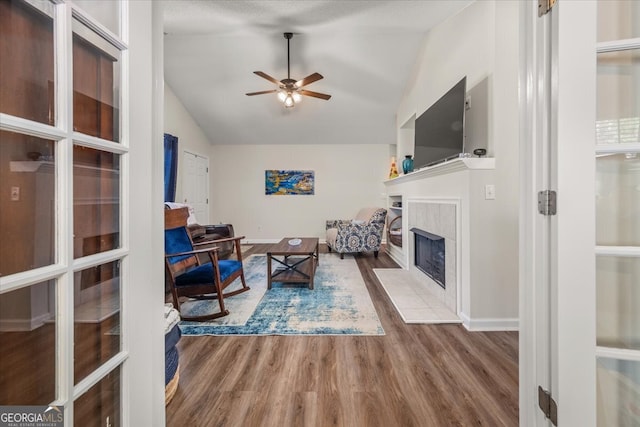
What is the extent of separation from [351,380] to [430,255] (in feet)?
6.49

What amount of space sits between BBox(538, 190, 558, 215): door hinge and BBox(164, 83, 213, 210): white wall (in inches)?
211

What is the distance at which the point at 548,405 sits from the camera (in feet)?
3.00

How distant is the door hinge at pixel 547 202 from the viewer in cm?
88

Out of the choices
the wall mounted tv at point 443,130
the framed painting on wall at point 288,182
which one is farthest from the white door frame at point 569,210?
the framed painting on wall at point 288,182

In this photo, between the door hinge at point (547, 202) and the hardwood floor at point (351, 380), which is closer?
the door hinge at point (547, 202)

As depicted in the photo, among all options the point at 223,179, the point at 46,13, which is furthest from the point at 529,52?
the point at 223,179

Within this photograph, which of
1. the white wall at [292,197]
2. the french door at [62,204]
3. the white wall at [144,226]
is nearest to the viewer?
the french door at [62,204]

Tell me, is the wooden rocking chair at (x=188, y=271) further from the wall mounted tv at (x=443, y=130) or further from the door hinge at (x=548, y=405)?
the wall mounted tv at (x=443, y=130)

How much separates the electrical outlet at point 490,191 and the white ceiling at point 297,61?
2.00 metres

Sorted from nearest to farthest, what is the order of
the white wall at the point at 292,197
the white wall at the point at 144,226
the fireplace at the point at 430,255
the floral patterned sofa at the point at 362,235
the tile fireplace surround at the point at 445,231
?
the white wall at the point at 144,226, the tile fireplace surround at the point at 445,231, the fireplace at the point at 430,255, the floral patterned sofa at the point at 362,235, the white wall at the point at 292,197

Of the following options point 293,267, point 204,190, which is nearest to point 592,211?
point 293,267

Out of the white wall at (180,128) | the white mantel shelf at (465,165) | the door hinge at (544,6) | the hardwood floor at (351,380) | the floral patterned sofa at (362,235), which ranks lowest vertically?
the hardwood floor at (351,380)

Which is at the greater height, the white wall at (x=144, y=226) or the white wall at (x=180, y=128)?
the white wall at (x=180, y=128)

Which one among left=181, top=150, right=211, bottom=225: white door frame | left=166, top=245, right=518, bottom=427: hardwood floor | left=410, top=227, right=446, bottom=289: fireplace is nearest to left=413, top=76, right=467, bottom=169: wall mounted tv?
left=410, top=227, right=446, bottom=289: fireplace
